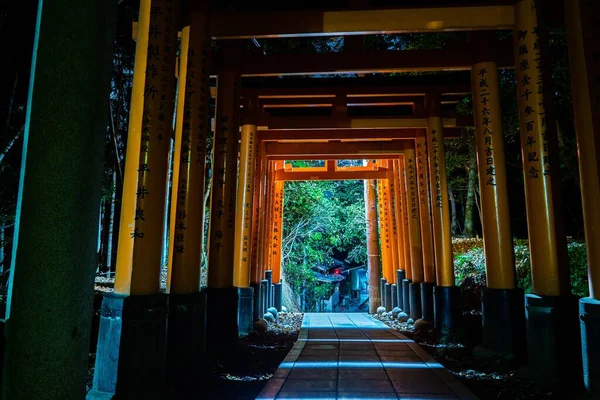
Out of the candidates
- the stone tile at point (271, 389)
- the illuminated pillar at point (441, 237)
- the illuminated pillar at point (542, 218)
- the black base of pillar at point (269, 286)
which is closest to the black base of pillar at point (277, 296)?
the black base of pillar at point (269, 286)

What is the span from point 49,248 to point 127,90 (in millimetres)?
10613

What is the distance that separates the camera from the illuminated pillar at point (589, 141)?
354 cm

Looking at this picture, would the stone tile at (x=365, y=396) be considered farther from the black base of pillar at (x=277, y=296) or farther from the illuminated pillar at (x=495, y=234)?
the black base of pillar at (x=277, y=296)

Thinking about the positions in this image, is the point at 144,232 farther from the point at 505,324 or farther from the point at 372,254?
the point at 372,254

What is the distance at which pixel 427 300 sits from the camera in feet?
31.5

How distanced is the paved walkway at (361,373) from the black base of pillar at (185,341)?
0.88m

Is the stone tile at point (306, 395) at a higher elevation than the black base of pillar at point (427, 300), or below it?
below

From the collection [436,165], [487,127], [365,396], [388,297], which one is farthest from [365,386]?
[388,297]

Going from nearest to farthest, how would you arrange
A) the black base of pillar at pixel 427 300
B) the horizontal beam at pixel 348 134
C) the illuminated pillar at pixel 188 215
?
the illuminated pillar at pixel 188 215, the black base of pillar at pixel 427 300, the horizontal beam at pixel 348 134

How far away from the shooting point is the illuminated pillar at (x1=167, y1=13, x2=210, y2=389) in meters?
4.43

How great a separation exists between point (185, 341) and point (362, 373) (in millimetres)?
1913

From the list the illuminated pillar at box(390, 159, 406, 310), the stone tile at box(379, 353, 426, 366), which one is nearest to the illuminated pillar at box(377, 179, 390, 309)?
the illuminated pillar at box(390, 159, 406, 310)

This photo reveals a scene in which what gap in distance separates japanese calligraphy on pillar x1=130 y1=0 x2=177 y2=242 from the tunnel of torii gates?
0.6 inches

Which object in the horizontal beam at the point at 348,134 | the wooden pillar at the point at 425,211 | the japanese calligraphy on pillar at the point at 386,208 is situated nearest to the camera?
the wooden pillar at the point at 425,211
